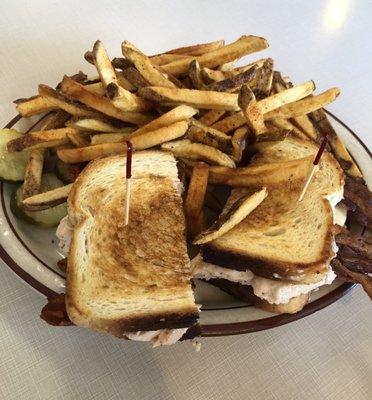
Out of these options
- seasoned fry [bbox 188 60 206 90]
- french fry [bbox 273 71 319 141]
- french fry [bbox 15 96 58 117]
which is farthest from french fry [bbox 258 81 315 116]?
french fry [bbox 15 96 58 117]

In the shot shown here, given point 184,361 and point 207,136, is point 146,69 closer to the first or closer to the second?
point 207,136

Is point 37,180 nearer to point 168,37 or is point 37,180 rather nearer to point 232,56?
point 232,56

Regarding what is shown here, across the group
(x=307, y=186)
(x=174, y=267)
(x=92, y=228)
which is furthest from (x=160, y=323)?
(x=307, y=186)

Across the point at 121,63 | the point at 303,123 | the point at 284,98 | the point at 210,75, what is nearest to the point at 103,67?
the point at 121,63

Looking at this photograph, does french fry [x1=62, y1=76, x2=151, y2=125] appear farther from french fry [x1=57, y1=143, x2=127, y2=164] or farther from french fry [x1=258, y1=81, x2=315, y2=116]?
french fry [x1=258, y1=81, x2=315, y2=116]

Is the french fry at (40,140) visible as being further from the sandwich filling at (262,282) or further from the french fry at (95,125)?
the sandwich filling at (262,282)

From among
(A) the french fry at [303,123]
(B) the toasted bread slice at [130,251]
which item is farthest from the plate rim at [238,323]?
(A) the french fry at [303,123]
